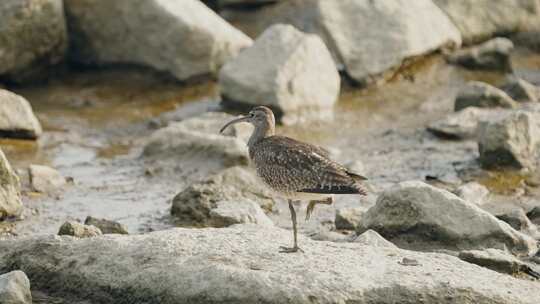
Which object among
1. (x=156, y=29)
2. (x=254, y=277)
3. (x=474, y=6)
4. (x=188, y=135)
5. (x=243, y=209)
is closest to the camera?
(x=254, y=277)

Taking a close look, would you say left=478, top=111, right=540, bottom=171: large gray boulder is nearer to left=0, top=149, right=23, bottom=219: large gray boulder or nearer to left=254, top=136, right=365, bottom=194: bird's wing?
left=254, top=136, right=365, bottom=194: bird's wing

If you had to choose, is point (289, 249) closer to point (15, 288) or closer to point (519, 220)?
point (15, 288)

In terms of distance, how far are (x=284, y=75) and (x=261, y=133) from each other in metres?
4.45

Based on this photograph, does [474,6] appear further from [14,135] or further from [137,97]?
[14,135]

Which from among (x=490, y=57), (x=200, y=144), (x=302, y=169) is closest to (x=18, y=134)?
(x=200, y=144)

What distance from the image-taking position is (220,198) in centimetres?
1156

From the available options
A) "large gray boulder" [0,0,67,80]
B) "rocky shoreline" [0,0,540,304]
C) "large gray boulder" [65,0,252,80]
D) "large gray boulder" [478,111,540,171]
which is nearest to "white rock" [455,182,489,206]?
"rocky shoreline" [0,0,540,304]

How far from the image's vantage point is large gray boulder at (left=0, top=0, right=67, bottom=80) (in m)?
15.2

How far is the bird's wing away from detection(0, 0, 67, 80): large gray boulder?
21.6 ft

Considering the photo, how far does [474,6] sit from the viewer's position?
18.5 m

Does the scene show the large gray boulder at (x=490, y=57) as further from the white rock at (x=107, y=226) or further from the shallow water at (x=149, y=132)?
the white rock at (x=107, y=226)

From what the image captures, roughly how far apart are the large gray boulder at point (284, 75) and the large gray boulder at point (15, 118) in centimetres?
284

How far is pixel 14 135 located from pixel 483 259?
7066 mm

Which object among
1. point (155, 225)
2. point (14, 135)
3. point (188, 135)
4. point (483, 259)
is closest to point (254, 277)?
point (483, 259)
